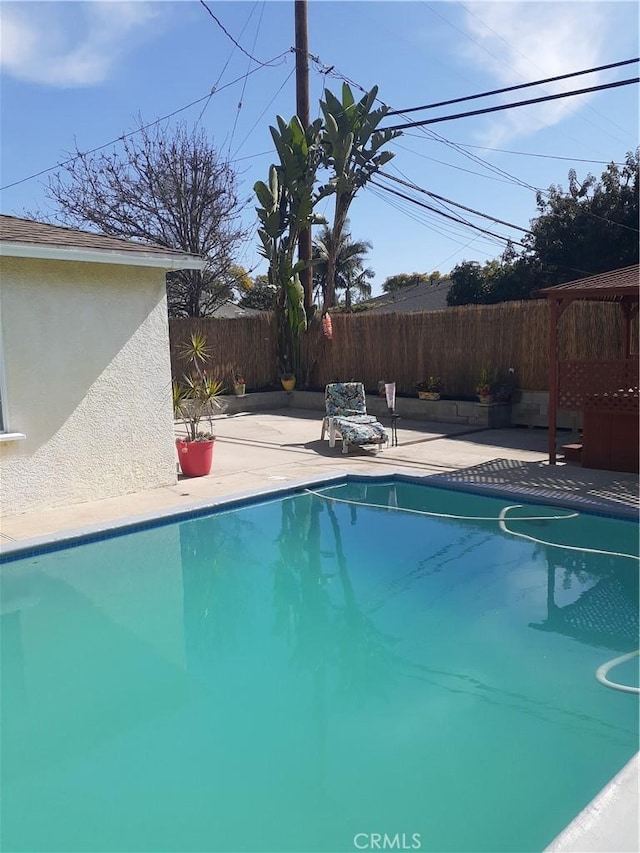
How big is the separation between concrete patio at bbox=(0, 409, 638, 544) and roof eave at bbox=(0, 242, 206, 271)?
110 inches

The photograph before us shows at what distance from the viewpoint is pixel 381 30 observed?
13250mm

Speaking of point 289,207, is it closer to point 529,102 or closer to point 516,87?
point 516,87

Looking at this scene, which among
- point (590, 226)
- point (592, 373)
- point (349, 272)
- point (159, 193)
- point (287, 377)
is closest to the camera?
point (592, 373)

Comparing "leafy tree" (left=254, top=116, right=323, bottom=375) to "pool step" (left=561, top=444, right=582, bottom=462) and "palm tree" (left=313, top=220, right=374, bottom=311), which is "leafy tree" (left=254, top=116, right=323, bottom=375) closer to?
"pool step" (left=561, top=444, right=582, bottom=462)

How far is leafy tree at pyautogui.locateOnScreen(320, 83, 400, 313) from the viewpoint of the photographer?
54.1 ft

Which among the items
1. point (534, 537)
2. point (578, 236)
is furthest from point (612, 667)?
point (578, 236)

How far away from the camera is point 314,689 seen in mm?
4332

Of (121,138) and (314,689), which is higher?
(121,138)

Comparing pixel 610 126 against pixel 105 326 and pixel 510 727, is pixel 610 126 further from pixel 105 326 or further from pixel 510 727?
pixel 510 727

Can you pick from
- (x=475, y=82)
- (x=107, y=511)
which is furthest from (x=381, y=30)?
(x=107, y=511)

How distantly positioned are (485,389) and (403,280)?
129 ft

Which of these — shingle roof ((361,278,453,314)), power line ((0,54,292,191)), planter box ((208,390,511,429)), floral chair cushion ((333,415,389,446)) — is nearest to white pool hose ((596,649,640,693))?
floral chair cushion ((333,415,389,446))

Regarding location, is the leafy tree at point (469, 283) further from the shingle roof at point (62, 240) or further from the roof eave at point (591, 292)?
the shingle roof at point (62, 240)

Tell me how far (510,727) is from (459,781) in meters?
0.58
